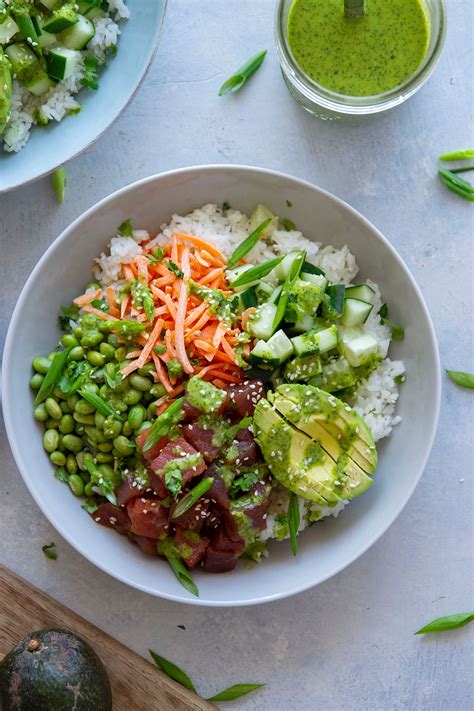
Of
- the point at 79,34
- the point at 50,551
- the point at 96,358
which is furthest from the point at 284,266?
the point at 50,551

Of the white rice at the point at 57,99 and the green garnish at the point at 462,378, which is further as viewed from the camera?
the green garnish at the point at 462,378

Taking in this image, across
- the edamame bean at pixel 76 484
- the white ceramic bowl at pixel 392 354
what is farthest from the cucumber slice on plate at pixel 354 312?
the edamame bean at pixel 76 484

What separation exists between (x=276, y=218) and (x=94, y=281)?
26.3 inches

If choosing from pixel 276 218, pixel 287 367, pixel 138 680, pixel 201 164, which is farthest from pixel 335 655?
pixel 201 164

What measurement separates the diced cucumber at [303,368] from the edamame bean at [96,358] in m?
0.59

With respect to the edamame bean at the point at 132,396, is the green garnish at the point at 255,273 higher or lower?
higher

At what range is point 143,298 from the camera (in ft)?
7.85

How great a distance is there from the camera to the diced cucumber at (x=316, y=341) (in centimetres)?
235

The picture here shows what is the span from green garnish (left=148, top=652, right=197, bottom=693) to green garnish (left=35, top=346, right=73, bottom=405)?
3.34ft

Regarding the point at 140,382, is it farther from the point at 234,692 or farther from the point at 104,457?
the point at 234,692

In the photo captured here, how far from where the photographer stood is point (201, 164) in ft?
8.85

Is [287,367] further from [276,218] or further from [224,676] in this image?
Answer: [224,676]

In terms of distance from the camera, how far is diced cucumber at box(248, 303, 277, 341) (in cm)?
236

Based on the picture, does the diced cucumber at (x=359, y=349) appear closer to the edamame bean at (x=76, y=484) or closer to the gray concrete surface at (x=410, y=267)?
the gray concrete surface at (x=410, y=267)
